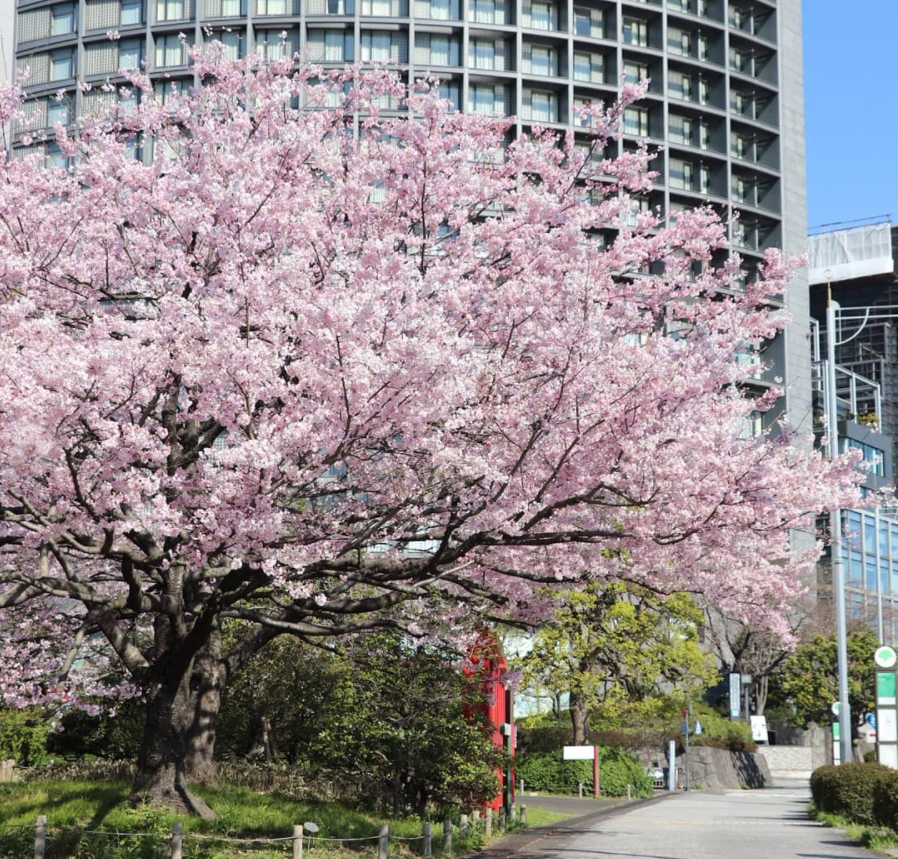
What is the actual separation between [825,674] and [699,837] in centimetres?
4079

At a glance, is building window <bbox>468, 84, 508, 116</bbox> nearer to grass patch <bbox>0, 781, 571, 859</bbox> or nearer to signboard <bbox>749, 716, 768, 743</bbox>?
signboard <bbox>749, 716, 768, 743</bbox>

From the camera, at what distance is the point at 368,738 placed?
2020 centimetres

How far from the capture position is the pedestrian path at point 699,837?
65.6ft

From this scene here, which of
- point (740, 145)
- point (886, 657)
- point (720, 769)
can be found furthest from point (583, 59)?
point (886, 657)

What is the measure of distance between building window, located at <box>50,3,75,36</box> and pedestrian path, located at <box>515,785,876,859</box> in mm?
57693

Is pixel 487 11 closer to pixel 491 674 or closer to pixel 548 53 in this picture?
→ pixel 548 53

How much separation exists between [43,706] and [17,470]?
51.1 feet

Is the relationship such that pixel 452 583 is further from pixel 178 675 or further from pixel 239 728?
pixel 239 728

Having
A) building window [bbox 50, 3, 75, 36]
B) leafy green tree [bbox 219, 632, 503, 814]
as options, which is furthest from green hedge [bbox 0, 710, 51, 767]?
building window [bbox 50, 3, 75, 36]

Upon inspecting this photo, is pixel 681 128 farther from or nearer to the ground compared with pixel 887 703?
farther from the ground

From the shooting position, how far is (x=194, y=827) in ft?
52.9

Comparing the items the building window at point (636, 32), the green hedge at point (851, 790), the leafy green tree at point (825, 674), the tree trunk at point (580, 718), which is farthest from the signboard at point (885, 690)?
the building window at point (636, 32)

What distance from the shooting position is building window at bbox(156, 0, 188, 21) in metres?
71.1

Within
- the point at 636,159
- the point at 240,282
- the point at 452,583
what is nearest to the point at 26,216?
the point at 240,282
